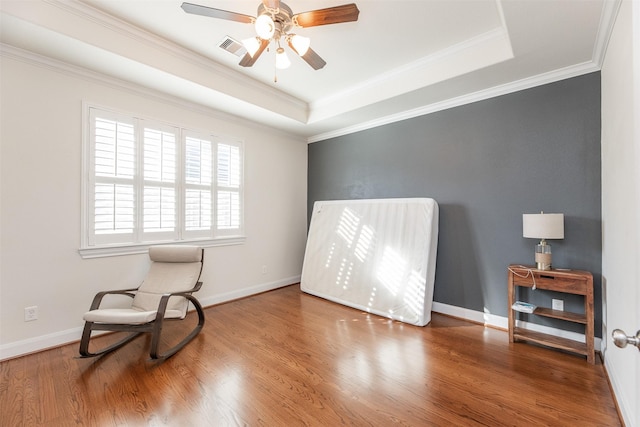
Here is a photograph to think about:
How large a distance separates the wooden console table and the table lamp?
11 cm

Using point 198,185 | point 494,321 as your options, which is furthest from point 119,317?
point 494,321

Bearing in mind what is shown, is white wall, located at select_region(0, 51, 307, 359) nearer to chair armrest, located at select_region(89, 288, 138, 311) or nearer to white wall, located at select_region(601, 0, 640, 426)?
chair armrest, located at select_region(89, 288, 138, 311)

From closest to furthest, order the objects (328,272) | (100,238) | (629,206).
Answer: (629,206) < (100,238) < (328,272)

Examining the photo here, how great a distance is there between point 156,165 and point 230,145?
3.48ft

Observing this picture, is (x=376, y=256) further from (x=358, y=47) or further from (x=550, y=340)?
(x=358, y=47)

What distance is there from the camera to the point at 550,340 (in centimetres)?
249

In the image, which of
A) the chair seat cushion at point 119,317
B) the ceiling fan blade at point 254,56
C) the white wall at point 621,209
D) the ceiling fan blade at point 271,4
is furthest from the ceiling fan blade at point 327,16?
the chair seat cushion at point 119,317

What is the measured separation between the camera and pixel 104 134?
2.88 meters

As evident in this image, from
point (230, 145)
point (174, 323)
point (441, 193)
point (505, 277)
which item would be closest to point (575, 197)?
point (505, 277)

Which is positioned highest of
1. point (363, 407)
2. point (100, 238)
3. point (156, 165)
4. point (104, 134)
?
point (104, 134)

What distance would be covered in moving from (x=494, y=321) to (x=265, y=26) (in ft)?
11.7

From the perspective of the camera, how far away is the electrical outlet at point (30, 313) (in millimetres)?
2471

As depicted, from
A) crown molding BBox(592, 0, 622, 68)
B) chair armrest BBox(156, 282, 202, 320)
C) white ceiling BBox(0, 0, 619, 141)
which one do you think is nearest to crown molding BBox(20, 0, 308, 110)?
white ceiling BBox(0, 0, 619, 141)

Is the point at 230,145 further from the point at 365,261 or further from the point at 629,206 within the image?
the point at 629,206
